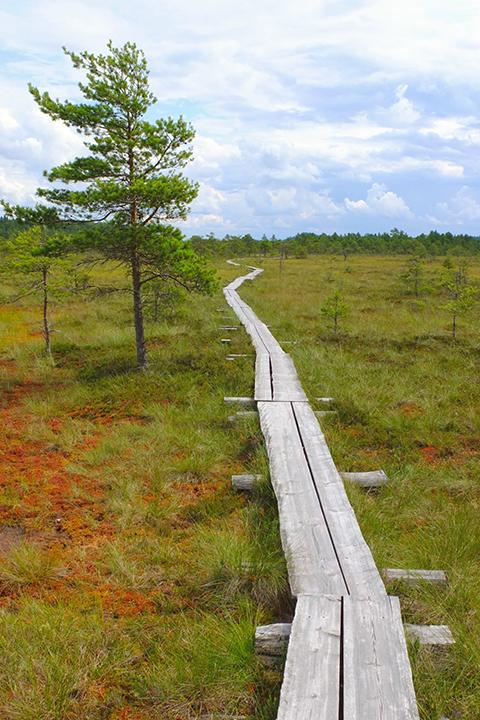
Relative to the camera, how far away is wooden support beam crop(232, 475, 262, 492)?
19.7 ft

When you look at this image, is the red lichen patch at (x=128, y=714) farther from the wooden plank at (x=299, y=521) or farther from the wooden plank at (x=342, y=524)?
the wooden plank at (x=342, y=524)

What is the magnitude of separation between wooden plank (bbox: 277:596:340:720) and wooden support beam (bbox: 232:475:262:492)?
2.39m

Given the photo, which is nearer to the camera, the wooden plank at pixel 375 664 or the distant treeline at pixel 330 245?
the wooden plank at pixel 375 664

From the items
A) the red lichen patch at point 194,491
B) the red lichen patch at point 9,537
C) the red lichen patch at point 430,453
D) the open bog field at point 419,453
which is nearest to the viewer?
the open bog field at point 419,453

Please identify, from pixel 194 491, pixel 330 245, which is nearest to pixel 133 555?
pixel 194 491

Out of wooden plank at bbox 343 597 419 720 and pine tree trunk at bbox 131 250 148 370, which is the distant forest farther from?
wooden plank at bbox 343 597 419 720

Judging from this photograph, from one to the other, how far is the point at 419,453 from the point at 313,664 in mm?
4837

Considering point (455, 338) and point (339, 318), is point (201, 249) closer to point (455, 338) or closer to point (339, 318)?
point (339, 318)

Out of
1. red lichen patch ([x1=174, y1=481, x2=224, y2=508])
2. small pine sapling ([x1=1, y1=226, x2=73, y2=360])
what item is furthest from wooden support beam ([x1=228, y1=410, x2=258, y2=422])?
small pine sapling ([x1=1, y1=226, x2=73, y2=360])

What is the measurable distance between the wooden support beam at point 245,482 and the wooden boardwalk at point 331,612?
27 centimetres

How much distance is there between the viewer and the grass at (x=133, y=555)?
10.3ft

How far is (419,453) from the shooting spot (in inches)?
287

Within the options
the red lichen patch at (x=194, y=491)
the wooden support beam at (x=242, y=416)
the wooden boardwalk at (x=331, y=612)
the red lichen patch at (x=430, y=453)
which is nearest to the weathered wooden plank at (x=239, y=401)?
the wooden support beam at (x=242, y=416)

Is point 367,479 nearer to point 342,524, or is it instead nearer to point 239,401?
point 342,524
